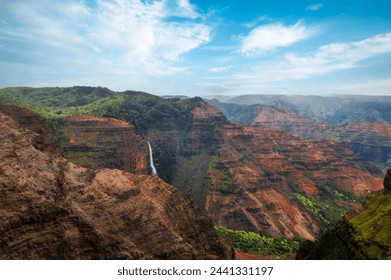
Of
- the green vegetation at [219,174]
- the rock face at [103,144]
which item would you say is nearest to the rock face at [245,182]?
the green vegetation at [219,174]

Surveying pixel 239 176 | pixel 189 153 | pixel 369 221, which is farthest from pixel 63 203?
pixel 189 153

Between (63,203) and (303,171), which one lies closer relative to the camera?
(63,203)

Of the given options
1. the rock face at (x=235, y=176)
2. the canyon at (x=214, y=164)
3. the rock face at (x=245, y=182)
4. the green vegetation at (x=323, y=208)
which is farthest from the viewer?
the green vegetation at (x=323, y=208)

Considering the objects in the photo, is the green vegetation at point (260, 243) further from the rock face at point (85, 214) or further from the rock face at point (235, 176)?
the rock face at point (85, 214)

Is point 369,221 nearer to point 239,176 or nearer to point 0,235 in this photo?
point 0,235

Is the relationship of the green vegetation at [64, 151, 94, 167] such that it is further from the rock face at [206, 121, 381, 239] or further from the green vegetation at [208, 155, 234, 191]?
the green vegetation at [208, 155, 234, 191]
